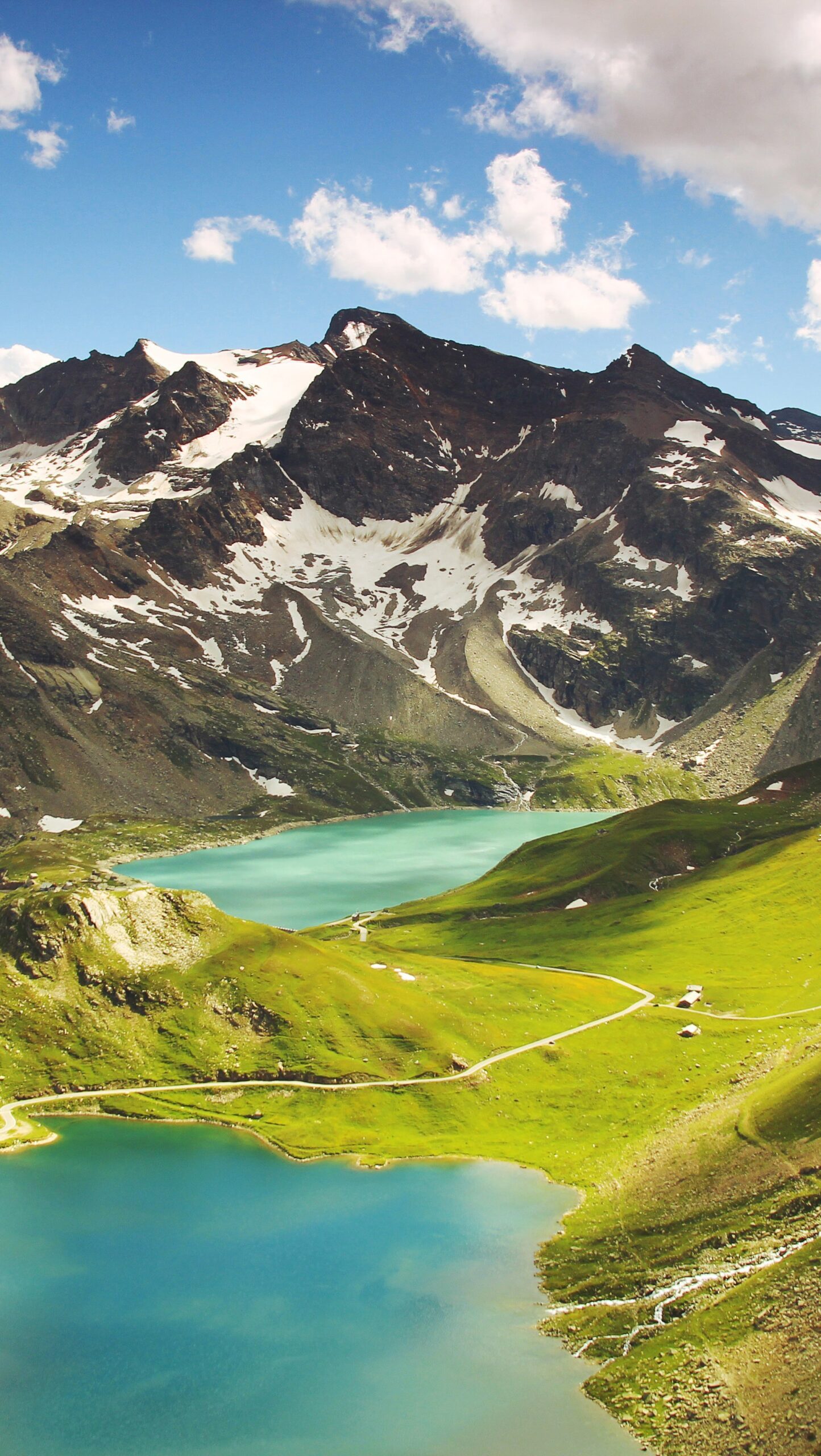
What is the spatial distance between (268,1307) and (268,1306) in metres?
0.06

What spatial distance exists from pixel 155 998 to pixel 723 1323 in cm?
4899

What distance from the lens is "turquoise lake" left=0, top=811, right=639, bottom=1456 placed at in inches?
1540

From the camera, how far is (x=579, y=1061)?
77750 millimetres

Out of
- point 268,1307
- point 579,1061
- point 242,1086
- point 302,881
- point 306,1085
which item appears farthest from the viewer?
point 302,881

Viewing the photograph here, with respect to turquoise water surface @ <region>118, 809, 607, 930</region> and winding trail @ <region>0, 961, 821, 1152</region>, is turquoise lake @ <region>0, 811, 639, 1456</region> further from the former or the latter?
turquoise water surface @ <region>118, 809, 607, 930</region>

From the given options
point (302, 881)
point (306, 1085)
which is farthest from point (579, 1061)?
point (302, 881)

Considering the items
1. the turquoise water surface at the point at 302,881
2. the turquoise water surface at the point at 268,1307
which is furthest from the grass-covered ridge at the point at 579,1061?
the turquoise water surface at the point at 302,881

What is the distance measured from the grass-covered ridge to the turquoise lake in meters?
Result: 2.80

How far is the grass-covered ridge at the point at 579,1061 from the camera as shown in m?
40.3

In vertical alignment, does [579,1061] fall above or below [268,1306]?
above

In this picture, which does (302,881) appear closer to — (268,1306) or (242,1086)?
(242,1086)

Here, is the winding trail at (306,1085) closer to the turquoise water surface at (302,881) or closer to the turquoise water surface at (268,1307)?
the turquoise water surface at (268,1307)

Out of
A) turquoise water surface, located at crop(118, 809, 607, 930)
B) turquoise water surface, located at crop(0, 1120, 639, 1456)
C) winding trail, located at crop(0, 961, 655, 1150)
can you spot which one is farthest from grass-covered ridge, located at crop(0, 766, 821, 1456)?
turquoise water surface, located at crop(118, 809, 607, 930)

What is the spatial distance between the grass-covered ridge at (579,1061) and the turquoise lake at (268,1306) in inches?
110
